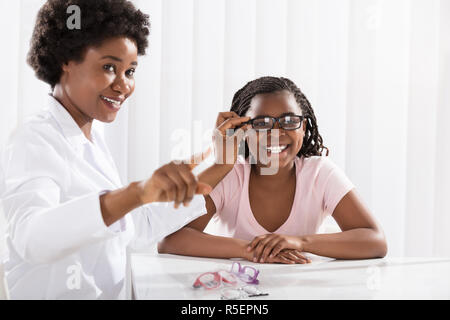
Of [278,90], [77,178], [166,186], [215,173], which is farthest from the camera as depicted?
[278,90]

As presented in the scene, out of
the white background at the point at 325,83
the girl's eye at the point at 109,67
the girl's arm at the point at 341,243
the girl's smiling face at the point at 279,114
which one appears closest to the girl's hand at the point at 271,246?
the girl's arm at the point at 341,243

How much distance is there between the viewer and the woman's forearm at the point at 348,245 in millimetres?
1240

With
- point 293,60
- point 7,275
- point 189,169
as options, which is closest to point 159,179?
point 189,169

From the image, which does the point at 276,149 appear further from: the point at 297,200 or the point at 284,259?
the point at 284,259

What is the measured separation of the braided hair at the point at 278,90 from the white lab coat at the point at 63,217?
0.39 metres

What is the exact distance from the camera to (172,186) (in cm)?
77

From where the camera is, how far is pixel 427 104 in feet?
7.27

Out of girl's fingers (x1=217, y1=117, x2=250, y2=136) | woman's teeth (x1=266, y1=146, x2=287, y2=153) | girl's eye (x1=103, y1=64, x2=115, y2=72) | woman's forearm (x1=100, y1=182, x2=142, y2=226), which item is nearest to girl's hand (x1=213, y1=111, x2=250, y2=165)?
girl's fingers (x1=217, y1=117, x2=250, y2=136)

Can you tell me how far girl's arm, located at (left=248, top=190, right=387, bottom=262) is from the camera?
3.96 feet

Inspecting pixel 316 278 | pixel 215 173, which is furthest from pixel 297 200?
pixel 316 278

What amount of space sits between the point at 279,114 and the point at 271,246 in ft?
1.26

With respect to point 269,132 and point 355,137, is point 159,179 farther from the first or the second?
point 355,137

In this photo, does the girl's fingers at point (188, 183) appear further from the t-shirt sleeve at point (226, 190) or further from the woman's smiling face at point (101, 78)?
the t-shirt sleeve at point (226, 190)

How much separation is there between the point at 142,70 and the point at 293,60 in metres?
0.63
